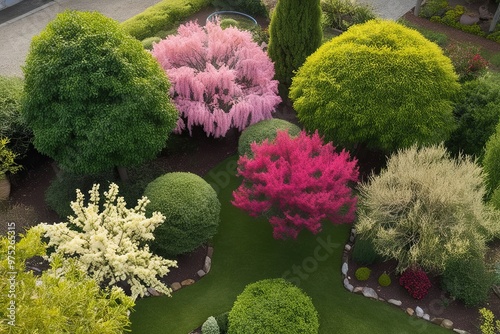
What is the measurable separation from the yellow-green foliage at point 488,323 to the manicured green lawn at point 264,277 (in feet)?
3.72

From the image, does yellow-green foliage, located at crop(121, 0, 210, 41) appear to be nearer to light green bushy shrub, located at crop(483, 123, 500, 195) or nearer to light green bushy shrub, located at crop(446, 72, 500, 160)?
light green bushy shrub, located at crop(446, 72, 500, 160)

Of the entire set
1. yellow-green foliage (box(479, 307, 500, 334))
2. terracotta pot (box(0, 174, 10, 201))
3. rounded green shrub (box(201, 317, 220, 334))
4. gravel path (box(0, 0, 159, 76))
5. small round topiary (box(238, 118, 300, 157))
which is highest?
gravel path (box(0, 0, 159, 76))

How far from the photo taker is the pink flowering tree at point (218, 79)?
16.1m

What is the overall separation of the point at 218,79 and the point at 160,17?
28.6ft

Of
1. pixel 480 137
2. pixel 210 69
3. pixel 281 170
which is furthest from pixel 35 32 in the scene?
pixel 480 137

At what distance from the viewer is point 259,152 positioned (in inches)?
537

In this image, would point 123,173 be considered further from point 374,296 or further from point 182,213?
point 374,296

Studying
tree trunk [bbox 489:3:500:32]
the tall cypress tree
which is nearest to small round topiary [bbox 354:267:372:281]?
the tall cypress tree

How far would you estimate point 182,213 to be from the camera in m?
13.5

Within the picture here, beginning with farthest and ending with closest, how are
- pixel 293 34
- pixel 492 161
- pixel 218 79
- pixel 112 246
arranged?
pixel 293 34 < pixel 218 79 < pixel 492 161 < pixel 112 246

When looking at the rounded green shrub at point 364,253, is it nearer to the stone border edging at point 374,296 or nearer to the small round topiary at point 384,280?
the stone border edging at point 374,296

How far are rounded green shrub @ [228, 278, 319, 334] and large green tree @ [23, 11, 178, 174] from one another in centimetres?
505

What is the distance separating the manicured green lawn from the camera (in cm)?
1339

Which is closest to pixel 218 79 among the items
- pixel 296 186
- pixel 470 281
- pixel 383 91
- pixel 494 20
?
pixel 383 91
